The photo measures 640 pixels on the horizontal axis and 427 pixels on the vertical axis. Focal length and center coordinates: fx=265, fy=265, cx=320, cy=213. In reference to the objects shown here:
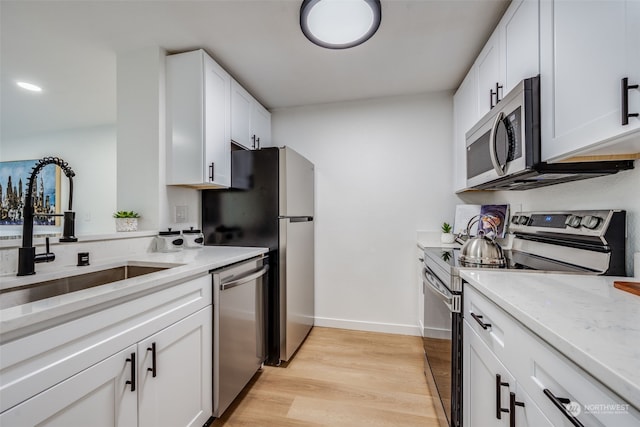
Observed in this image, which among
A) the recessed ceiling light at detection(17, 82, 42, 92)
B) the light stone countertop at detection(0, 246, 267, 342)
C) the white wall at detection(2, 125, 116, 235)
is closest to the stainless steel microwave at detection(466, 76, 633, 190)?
the light stone countertop at detection(0, 246, 267, 342)

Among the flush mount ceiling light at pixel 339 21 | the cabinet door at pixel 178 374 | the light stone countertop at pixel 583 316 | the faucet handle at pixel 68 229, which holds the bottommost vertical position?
the cabinet door at pixel 178 374

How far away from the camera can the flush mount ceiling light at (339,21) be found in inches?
55.5

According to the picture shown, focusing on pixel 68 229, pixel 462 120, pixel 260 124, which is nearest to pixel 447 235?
pixel 462 120

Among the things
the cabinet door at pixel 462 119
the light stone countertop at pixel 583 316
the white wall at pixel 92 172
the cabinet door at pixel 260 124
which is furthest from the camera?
the white wall at pixel 92 172

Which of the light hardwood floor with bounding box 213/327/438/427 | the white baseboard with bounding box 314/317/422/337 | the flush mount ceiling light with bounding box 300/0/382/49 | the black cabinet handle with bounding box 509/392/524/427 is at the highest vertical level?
the flush mount ceiling light with bounding box 300/0/382/49

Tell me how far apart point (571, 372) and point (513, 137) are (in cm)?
107

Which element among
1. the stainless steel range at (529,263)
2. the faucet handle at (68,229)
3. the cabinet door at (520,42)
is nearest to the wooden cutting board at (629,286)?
the stainless steel range at (529,263)

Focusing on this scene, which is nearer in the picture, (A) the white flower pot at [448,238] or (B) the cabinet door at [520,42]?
(B) the cabinet door at [520,42]

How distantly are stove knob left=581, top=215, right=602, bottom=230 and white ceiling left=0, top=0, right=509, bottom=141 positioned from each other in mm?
1253

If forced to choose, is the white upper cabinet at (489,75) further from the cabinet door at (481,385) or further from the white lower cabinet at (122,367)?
the white lower cabinet at (122,367)

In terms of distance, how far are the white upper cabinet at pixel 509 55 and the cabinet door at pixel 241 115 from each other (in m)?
1.91

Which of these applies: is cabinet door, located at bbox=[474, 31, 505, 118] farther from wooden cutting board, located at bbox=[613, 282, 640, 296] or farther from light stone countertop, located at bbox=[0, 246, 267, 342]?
light stone countertop, located at bbox=[0, 246, 267, 342]

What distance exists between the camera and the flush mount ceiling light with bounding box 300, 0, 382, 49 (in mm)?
1409

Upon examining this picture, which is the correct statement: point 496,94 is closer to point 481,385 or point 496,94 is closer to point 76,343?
point 481,385
